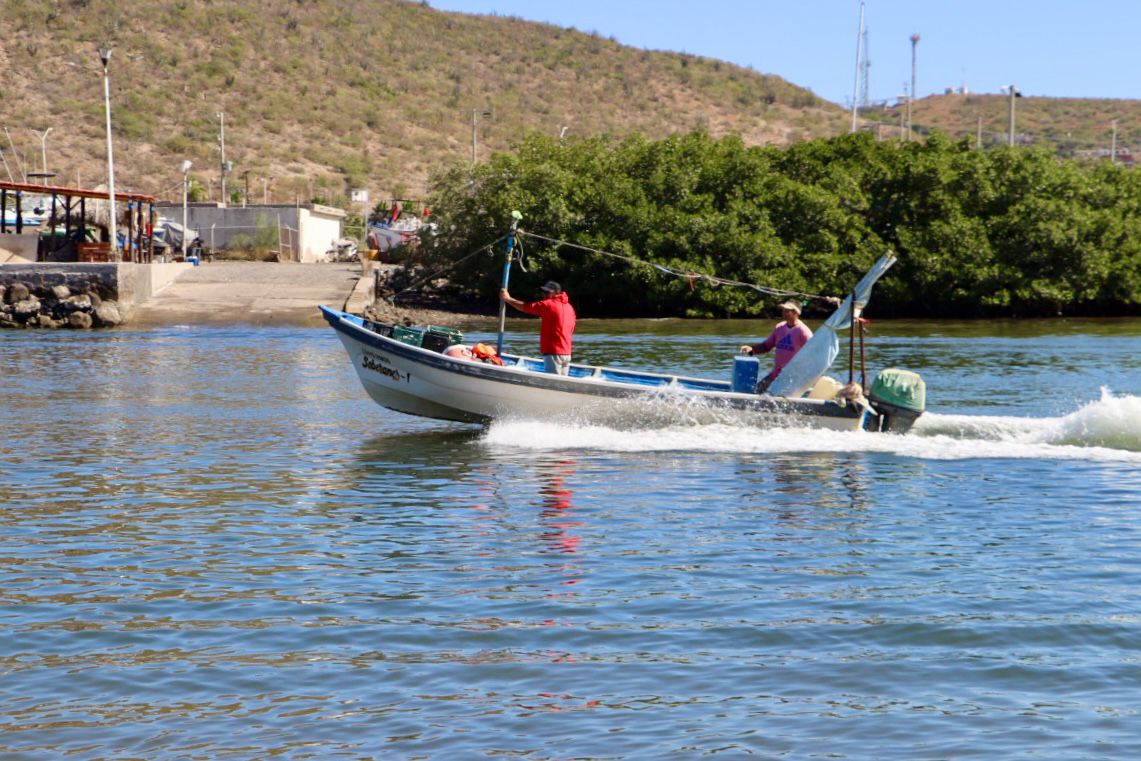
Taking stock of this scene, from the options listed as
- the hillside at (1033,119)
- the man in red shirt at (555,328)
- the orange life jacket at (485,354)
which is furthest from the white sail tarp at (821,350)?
the hillside at (1033,119)

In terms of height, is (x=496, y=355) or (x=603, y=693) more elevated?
(x=496, y=355)

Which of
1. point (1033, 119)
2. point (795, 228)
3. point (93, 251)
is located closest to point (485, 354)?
point (93, 251)

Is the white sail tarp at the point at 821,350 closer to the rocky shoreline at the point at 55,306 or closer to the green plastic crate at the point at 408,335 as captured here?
the green plastic crate at the point at 408,335

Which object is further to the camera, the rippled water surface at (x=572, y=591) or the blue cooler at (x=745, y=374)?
the blue cooler at (x=745, y=374)

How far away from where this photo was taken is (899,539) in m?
13.2

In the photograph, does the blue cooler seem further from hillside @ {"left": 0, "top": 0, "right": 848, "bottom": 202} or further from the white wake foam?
hillside @ {"left": 0, "top": 0, "right": 848, "bottom": 202}

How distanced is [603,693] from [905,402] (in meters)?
11.3

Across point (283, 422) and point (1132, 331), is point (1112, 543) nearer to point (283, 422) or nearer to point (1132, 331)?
point (283, 422)

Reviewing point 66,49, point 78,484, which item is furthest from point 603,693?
point 66,49

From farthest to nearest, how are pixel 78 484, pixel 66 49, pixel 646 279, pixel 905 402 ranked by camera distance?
pixel 66 49 < pixel 646 279 < pixel 905 402 < pixel 78 484

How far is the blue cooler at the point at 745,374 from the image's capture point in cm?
1945

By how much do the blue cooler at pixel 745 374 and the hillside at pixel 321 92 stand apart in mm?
63196

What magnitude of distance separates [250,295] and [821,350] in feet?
112

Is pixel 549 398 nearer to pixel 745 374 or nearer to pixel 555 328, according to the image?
pixel 555 328
